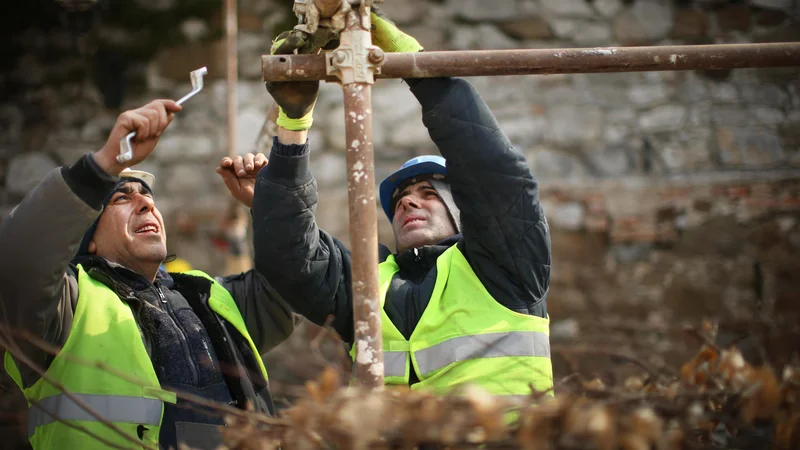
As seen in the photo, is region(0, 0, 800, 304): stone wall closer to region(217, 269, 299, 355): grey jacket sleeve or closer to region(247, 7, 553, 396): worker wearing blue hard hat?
region(217, 269, 299, 355): grey jacket sleeve

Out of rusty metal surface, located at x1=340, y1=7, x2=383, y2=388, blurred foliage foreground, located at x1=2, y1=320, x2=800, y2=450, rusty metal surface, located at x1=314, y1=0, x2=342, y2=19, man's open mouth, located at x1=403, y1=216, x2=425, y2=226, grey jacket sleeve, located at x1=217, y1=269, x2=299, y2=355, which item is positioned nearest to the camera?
blurred foliage foreground, located at x1=2, y1=320, x2=800, y2=450

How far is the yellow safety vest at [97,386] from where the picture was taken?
2.72 metres

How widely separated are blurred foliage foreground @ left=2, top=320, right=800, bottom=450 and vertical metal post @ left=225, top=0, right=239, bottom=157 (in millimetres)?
3676

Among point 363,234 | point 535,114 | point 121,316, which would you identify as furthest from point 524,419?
point 535,114

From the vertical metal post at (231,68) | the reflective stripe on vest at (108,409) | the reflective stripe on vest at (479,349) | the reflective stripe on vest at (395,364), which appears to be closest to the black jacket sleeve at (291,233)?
the reflective stripe on vest at (395,364)

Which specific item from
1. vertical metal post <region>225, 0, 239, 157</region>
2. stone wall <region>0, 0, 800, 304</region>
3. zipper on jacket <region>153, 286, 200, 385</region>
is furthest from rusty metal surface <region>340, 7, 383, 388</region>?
stone wall <region>0, 0, 800, 304</region>

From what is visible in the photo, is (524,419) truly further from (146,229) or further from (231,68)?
(231,68)

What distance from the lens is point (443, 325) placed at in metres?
2.80

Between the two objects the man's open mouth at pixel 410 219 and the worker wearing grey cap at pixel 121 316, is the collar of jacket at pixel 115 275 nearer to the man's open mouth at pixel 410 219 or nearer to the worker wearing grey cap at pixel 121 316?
the worker wearing grey cap at pixel 121 316

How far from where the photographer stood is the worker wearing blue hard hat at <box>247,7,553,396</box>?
8.83 feet

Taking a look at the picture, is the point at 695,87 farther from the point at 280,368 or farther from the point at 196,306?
the point at 196,306

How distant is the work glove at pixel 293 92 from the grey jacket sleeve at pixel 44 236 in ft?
1.73

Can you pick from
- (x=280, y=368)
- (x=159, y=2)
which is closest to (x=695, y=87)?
(x=280, y=368)

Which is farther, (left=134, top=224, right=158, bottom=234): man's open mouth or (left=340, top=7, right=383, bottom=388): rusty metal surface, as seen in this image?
(left=134, top=224, right=158, bottom=234): man's open mouth
